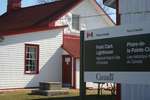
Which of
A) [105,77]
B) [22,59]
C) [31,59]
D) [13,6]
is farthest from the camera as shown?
[13,6]

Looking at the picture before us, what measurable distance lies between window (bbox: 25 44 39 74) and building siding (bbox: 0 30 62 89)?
224 mm

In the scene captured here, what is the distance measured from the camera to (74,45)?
29484 mm

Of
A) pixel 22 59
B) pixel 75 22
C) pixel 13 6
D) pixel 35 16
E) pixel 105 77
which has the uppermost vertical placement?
pixel 13 6

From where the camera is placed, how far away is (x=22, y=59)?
86.7 ft

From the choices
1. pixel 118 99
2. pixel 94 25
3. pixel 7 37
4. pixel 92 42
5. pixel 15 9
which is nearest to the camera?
pixel 92 42

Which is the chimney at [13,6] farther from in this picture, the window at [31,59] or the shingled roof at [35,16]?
the window at [31,59]

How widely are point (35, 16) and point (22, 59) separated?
662cm

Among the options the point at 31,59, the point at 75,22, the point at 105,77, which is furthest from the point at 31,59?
the point at 105,77

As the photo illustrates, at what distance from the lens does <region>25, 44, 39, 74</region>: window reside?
2673cm

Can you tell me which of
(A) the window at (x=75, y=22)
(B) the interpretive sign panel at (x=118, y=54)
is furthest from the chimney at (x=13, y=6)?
(B) the interpretive sign panel at (x=118, y=54)

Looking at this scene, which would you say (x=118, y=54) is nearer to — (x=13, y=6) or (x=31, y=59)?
(x=31, y=59)

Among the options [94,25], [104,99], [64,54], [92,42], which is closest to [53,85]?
[104,99]

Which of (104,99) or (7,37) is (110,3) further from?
(7,37)

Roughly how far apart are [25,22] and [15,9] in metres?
6.74
